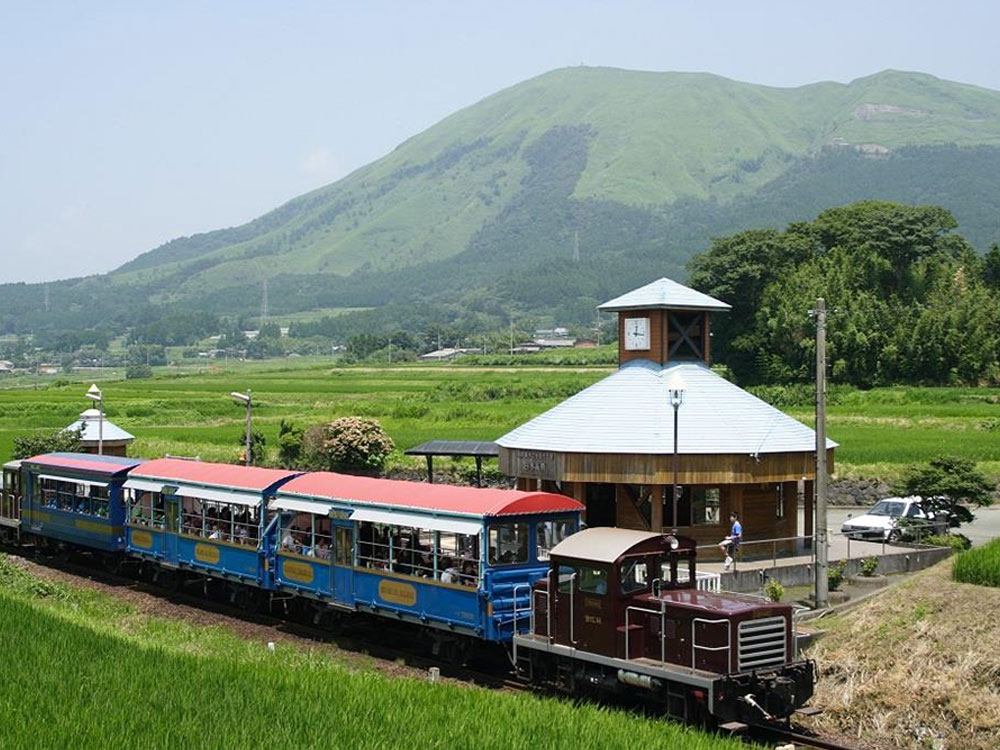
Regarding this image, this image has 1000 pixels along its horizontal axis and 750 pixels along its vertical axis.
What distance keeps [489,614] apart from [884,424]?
155 feet

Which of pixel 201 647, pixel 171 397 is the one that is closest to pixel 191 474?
pixel 201 647

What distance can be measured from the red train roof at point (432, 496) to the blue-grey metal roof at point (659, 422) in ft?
30.7

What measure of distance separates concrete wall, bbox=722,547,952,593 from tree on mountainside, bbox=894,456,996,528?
3358 millimetres

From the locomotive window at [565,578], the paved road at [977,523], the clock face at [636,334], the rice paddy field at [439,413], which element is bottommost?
the paved road at [977,523]

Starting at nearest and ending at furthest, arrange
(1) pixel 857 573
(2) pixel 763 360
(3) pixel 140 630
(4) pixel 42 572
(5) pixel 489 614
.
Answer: (5) pixel 489 614 < (3) pixel 140 630 < (1) pixel 857 573 < (4) pixel 42 572 < (2) pixel 763 360

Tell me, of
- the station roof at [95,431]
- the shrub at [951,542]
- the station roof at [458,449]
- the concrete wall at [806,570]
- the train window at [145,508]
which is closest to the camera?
the concrete wall at [806,570]

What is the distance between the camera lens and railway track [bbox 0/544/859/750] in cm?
1969

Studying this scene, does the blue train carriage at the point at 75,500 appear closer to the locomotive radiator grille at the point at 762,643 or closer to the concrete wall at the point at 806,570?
the concrete wall at the point at 806,570

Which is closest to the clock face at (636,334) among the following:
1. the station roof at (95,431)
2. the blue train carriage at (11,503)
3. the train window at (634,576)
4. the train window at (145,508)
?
the train window at (145,508)

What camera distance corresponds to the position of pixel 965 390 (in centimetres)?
7706

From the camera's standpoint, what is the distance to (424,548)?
83.6 ft

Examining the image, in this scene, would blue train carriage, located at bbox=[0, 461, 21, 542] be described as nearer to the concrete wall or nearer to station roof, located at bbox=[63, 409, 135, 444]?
station roof, located at bbox=[63, 409, 135, 444]

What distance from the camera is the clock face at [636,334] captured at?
38938 millimetres

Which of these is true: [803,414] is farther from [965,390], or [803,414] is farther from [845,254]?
[845,254]
